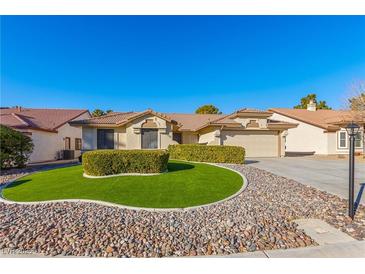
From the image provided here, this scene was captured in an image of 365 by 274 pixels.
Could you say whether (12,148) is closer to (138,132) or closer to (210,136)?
(138,132)

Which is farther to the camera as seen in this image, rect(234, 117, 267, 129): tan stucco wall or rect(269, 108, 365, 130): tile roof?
rect(269, 108, 365, 130): tile roof

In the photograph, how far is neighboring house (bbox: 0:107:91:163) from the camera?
776 inches

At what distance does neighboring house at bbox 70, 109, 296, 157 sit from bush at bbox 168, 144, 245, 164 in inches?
171

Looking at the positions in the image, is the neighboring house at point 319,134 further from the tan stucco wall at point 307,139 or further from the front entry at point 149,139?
the front entry at point 149,139

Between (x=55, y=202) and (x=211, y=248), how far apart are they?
5.37m

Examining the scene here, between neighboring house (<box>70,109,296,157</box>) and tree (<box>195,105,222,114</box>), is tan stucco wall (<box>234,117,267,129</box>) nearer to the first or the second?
neighboring house (<box>70,109,296,157</box>)

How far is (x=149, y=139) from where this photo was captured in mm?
19188

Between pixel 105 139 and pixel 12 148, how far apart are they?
6.57m

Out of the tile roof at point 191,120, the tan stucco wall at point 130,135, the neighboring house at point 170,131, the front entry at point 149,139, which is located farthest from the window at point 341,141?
the front entry at point 149,139

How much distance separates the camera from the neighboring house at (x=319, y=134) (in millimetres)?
23175

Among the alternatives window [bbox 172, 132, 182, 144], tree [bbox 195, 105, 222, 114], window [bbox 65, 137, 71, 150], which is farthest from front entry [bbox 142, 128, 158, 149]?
tree [bbox 195, 105, 222, 114]

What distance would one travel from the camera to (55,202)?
7.08 metres

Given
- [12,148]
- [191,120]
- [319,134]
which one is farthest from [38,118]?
[319,134]
